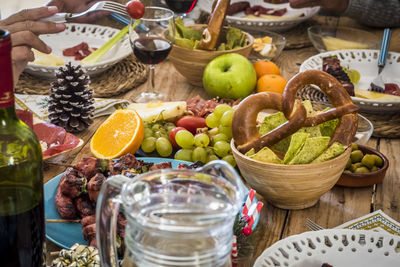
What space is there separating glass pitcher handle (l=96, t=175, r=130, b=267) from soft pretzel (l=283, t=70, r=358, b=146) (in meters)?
0.56

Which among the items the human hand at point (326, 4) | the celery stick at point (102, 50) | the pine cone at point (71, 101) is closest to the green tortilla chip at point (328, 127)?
the pine cone at point (71, 101)

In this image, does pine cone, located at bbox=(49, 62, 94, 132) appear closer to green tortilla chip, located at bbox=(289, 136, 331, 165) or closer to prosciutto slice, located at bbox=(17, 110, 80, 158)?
prosciutto slice, located at bbox=(17, 110, 80, 158)

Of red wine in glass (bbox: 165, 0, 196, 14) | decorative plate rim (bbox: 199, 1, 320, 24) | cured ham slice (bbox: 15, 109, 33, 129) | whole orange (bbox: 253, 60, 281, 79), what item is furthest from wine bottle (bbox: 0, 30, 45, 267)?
decorative plate rim (bbox: 199, 1, 320, 24)

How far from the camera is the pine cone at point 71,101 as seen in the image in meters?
1.33

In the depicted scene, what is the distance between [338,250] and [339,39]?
1297 mm

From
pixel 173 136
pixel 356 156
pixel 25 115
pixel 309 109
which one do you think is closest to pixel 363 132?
pixel 356 156

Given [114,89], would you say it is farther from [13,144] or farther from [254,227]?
[13,144]

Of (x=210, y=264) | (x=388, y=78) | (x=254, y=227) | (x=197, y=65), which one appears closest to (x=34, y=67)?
(x=197, y=65)

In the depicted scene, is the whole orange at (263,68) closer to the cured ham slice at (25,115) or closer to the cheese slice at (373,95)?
the cheese slice at (373,95)

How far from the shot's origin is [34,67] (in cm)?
159

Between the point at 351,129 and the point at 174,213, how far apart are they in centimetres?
60

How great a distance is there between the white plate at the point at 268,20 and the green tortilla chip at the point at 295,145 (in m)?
1.08

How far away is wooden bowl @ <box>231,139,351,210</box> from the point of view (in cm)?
95

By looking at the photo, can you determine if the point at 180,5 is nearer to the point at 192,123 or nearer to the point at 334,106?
the point at 192,123
